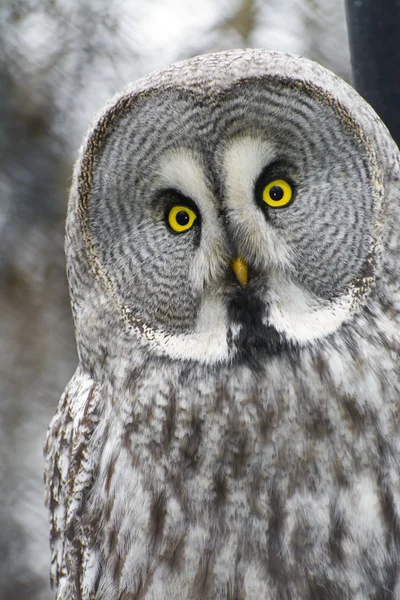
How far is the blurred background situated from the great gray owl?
2.55 m

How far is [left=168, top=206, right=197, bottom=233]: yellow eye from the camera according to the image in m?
1.65

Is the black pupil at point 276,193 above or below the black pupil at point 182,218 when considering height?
above

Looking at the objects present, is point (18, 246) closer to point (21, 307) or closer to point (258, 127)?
point (21, 307)

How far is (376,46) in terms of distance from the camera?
1.60 meters

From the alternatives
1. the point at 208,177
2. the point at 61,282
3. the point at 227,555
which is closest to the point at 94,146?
the point at 208,177

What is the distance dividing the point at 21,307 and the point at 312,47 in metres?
2.04

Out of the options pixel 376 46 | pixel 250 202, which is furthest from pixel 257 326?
pixel 376 46

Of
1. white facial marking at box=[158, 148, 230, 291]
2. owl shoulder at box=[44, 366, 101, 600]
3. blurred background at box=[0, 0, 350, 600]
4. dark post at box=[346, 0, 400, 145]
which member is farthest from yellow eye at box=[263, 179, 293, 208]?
blurred background at box=[0, 0, 350, 600]

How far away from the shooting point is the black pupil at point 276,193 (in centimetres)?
159

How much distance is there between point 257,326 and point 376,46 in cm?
61

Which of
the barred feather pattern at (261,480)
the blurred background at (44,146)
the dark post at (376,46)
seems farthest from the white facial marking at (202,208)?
the blurred background at (44,146)

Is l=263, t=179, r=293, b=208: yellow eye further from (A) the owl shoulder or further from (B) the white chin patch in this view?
(A) the owl shoulder

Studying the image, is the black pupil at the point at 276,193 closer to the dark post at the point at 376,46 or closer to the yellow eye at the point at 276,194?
the yellow eye at the point at 276,194

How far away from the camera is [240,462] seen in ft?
5.34
